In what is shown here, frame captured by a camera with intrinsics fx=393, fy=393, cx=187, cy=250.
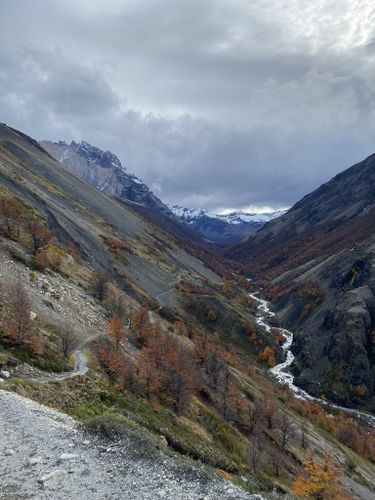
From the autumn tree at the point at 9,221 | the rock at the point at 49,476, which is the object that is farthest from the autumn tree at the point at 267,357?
the rock at the point at 49,476

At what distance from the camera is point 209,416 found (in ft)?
194

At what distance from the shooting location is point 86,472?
56.6 feet

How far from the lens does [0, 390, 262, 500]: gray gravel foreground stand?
16.0 meters

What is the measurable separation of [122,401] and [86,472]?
20.6 metres

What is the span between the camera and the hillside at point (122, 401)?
18.3 metres

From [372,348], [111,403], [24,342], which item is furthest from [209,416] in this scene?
[372,348]

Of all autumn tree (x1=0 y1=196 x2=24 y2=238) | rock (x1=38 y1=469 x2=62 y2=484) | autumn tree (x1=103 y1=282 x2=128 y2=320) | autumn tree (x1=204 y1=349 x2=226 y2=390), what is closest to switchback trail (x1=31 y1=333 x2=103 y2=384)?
rock (x1=38 y1=469 x2=62 y2=484)

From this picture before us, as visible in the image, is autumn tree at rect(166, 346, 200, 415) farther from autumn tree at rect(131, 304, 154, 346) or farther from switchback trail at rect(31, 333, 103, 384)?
autumn tree at rect(131, 304, 154, 346)

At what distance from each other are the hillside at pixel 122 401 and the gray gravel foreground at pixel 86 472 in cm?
8

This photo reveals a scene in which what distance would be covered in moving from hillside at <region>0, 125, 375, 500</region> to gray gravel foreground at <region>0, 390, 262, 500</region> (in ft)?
0.26

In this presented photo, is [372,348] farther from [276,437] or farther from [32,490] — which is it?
[32,490]

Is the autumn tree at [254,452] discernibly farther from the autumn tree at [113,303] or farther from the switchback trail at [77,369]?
the autumn tree at [113,303]

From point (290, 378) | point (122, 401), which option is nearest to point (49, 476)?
point (122, 401)

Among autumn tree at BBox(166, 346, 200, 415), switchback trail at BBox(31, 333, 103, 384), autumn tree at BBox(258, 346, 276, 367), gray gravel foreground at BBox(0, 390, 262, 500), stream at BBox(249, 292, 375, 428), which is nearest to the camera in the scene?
gray gravel foreground at BBox(0, 390, 262, 500)
